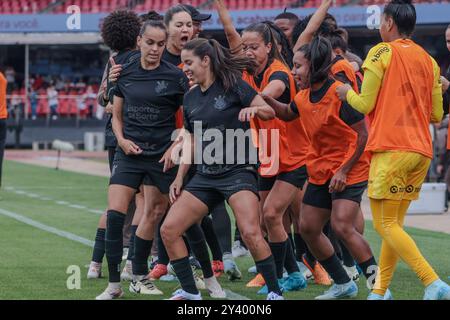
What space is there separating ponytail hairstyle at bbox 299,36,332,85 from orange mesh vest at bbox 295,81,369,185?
11cm

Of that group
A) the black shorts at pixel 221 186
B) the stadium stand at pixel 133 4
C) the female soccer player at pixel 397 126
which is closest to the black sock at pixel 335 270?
the female soccer player at pixel 397 126

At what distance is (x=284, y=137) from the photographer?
847cm

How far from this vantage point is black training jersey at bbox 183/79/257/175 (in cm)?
740

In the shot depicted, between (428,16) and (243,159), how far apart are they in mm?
24689

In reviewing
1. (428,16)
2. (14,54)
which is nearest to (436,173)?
(428,16)

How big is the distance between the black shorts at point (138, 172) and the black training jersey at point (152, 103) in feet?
0.26

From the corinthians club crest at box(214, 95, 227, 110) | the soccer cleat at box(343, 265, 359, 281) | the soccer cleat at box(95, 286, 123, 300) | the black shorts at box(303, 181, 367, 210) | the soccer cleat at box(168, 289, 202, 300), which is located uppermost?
the corinthians club crest at box(214, 95, 227, 110)

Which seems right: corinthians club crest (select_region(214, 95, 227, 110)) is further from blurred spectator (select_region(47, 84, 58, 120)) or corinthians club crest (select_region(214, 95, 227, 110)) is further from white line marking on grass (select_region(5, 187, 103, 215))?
blurred spectator (select_region(47, 84, 58, 120))

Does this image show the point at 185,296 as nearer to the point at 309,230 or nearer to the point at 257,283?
the point at 309,230

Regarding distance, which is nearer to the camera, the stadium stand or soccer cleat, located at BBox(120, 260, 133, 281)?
soccer cleat, located at BBox(120, 260, 133, 281)

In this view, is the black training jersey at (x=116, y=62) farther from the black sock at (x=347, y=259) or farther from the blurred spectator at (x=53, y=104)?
the blurred spectator at (x=53, y=104)

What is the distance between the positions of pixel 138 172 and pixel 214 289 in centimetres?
99

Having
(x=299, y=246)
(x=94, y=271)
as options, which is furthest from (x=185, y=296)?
(x=299, y=246)

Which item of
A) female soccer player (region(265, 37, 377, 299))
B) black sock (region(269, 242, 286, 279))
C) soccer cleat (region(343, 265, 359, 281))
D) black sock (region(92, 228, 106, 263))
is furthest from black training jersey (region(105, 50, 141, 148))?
soccer cleat (region(343, 265, 359, 281))
